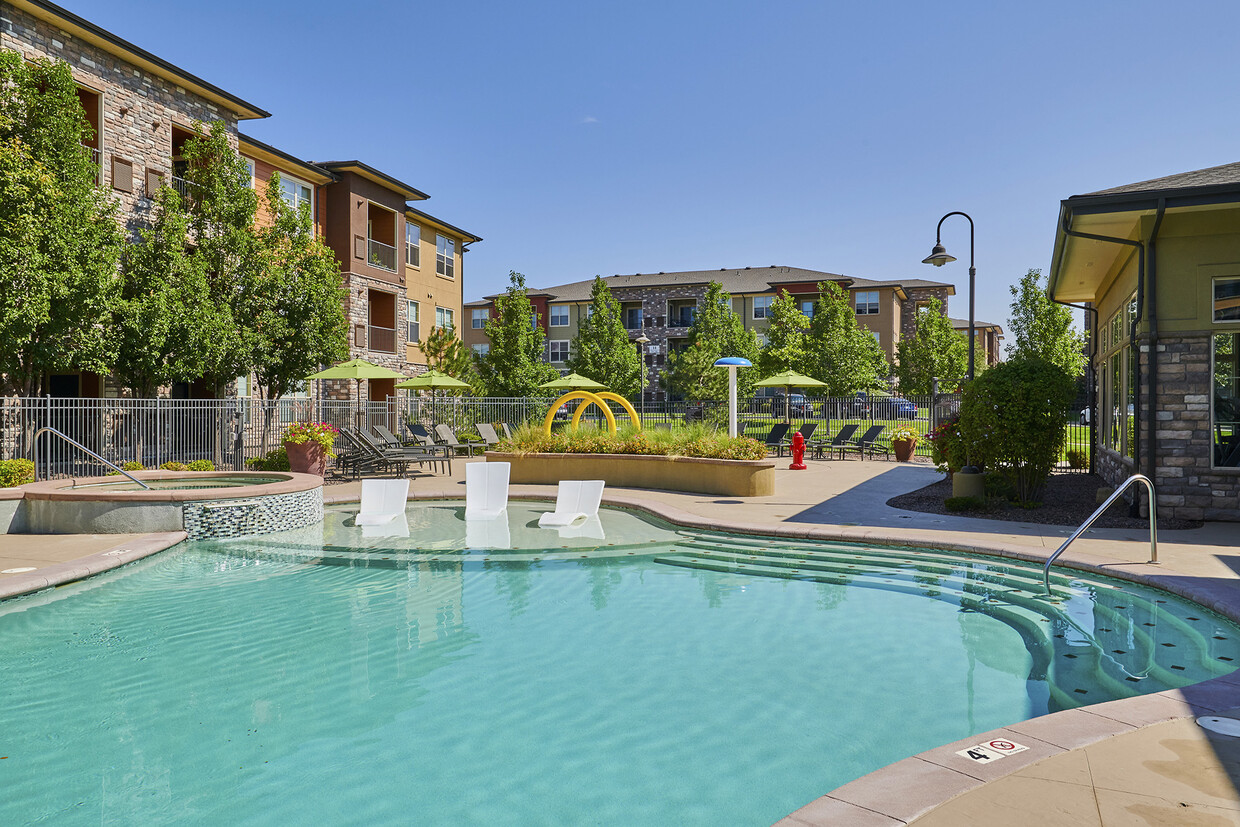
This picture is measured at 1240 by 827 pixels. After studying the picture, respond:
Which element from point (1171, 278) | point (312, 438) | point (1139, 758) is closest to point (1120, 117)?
point (1171, 278)

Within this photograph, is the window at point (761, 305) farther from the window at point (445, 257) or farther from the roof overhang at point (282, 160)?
the roof overhang at point (282, 160)

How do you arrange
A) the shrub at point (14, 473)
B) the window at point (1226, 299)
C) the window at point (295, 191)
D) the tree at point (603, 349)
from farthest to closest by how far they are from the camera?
the tree at point (603, 349) → the window at point (295, 191) → the shrub at point (14, 473) → the window at point (1226, 299)

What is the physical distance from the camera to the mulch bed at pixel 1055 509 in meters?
10.3

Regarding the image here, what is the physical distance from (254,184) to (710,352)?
861 inches

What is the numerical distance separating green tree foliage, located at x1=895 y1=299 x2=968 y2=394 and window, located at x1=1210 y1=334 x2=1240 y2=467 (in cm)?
3134

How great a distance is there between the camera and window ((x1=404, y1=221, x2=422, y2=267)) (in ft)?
101

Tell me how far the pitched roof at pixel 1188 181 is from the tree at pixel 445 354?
2469 centimetres

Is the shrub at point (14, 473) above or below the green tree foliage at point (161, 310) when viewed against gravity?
below

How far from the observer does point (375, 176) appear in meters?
27.6

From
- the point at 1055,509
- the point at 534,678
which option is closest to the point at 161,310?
the point at 534,678

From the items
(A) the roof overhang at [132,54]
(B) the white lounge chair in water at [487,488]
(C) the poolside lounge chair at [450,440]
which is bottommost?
(B) the white lounge chair in water at [487,488]

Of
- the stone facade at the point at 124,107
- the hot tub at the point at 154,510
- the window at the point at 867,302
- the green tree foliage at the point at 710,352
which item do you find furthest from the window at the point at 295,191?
the window at the point at 867,302

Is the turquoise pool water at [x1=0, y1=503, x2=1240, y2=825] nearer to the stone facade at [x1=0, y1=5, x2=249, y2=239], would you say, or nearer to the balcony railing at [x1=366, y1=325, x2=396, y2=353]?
the stone facade at [x1=0, y1=5, x2=249, y2=239]

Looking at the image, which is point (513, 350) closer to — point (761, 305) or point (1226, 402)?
point (1226, 402)
